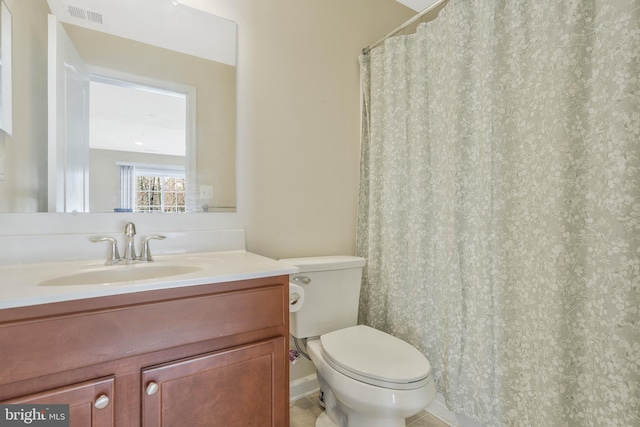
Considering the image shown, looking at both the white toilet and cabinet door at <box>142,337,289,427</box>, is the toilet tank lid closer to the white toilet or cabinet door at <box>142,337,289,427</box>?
the white toilet

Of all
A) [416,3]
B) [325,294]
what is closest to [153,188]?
[325,294]

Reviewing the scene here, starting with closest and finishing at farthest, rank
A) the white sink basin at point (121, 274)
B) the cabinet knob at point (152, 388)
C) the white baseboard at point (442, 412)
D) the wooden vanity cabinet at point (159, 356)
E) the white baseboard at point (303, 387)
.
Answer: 1. the wooden vanity cabinet at point (159, 356)
2. the cabinet knob at point (152, 388)
3. the white sink basin at point (121, 274)
4. the white baseboard at point (442, 412)
5. the white baseboard at point (303, 387)

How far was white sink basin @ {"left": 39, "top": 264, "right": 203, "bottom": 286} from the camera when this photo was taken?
3.18 ft

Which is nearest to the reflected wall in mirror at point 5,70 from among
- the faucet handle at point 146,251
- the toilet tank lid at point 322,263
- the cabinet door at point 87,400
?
the faucet handle at point 146,251

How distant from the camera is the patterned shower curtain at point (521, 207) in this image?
2.79ft

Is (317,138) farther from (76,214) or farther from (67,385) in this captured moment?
(67,385)

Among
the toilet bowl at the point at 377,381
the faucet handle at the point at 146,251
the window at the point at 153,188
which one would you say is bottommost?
the toilet bowl at the point at 377,381

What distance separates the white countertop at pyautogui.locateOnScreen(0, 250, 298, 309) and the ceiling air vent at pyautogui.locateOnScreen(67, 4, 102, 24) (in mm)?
956

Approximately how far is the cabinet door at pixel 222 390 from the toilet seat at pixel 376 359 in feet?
0.85

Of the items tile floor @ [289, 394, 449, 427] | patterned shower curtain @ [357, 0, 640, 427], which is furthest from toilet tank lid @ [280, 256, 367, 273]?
tile floor @ [289, 394, 449, 427]

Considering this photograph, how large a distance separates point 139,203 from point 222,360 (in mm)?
764

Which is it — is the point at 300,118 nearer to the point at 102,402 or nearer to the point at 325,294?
the point at 325,294

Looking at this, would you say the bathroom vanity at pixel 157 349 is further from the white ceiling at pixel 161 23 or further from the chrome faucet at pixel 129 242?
the white ceiling at pixel 161 23

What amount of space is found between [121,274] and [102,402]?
442 millimetres
